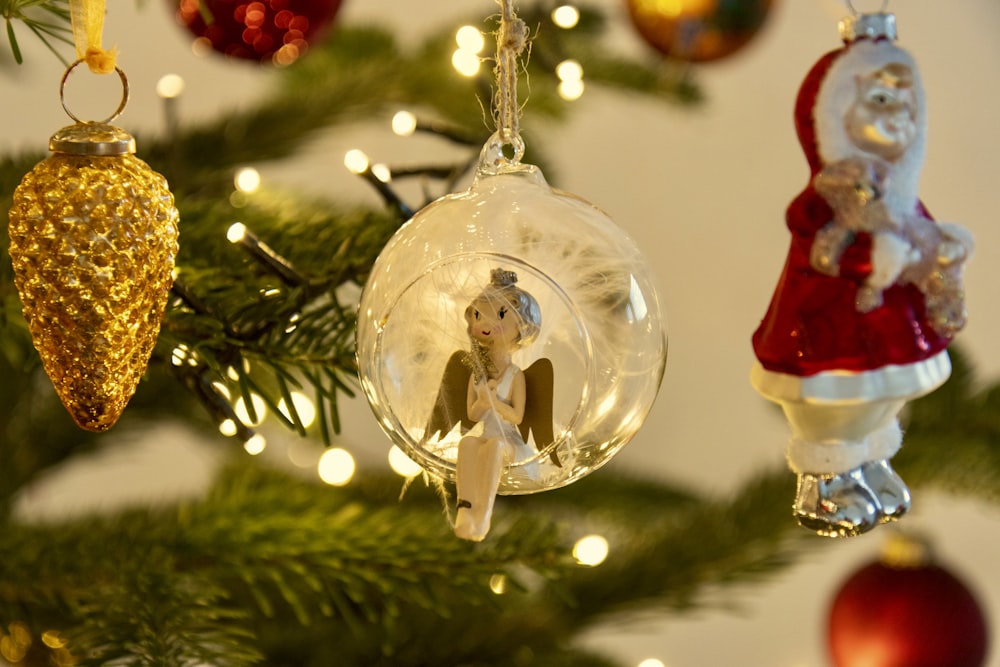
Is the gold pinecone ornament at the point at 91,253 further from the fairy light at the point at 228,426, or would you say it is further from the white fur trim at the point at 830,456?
the white fur trim at the point at 830,456

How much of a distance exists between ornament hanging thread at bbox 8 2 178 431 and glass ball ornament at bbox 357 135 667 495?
2.8 inches

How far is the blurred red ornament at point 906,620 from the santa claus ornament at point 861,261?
417mm

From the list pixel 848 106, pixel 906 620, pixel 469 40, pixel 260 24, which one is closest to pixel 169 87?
pixel 260 24

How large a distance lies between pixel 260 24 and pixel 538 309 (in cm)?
34

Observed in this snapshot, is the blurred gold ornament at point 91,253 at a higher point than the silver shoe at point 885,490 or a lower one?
higher

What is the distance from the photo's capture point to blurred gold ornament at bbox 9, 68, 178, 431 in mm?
361

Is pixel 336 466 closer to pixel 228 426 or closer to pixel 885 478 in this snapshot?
pixel 228 426

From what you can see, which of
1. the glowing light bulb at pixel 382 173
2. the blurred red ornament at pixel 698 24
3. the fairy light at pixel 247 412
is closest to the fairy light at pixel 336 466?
the fairy light at pixel 247 412

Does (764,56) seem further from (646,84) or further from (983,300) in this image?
(646,84)

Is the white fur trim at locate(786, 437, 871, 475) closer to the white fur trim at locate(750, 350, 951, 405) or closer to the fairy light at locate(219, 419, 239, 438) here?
the white fur trim at locate(750, 350, 951, 405)

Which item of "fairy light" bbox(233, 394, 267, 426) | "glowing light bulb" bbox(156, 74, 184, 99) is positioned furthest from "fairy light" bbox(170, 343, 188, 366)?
"glowing light bulb" bbox(156, 74, 184, 99)

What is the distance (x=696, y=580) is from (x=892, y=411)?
13.8 inches

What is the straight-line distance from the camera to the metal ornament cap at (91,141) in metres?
0.37

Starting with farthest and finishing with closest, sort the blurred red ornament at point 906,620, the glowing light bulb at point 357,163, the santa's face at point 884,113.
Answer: the blurred red ornament at point 906,620 < the glowing light bulb at point 357,163 < the santa's face at point 884,113
